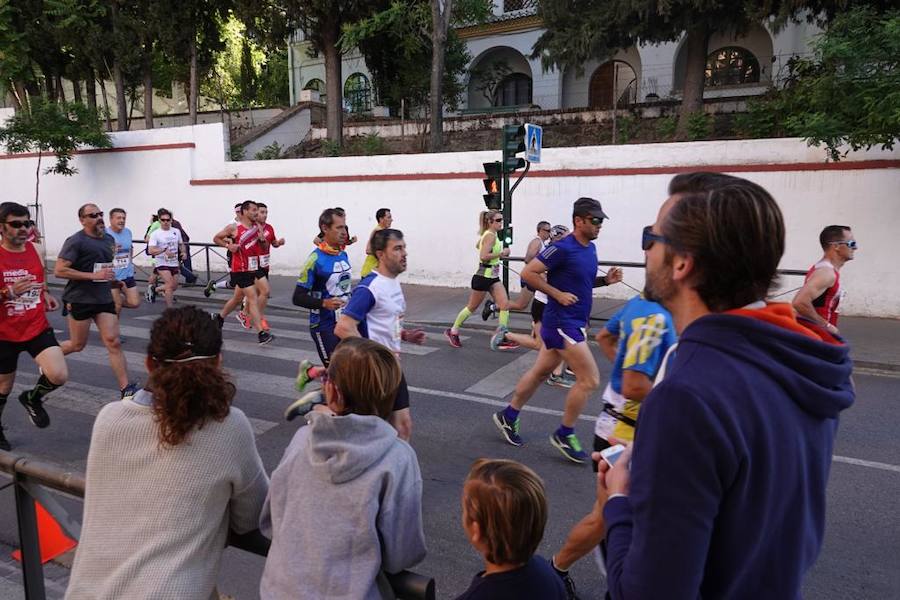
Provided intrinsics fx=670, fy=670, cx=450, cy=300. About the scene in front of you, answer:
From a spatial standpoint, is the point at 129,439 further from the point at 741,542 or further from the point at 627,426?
the point at 627,426

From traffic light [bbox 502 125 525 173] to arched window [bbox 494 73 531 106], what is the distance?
18.1 metres

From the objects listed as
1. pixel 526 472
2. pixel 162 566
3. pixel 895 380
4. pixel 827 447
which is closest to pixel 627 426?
pixel 526 472

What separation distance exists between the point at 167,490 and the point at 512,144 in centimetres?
1022

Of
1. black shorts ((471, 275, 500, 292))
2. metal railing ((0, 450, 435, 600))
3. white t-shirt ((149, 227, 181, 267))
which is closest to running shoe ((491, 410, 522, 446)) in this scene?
metal railing ((0, 450, 435, 600))

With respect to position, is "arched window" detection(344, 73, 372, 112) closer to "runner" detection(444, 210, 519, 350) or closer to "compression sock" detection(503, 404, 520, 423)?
"runner" detection(444, 210, 519, 350)

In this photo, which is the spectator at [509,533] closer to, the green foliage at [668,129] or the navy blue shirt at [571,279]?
the navy blue shirt at [571,279]

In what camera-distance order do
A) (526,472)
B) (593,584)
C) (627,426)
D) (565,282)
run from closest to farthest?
(526,472)
(627,426)
(593,584)
(565,282)

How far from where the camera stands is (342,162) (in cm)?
1639

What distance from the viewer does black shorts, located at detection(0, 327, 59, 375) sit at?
17.6 feet

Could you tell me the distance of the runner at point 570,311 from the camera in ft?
16.2

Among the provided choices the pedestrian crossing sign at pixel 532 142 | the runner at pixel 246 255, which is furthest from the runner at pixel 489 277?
the runner at pixel 246 255

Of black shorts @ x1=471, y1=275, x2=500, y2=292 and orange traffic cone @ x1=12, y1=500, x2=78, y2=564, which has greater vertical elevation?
black shorts @ x1=471, y1=275, x2=500, y2=292

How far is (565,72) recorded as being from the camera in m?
21.4

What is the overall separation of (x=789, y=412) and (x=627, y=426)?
1947 millimetres
